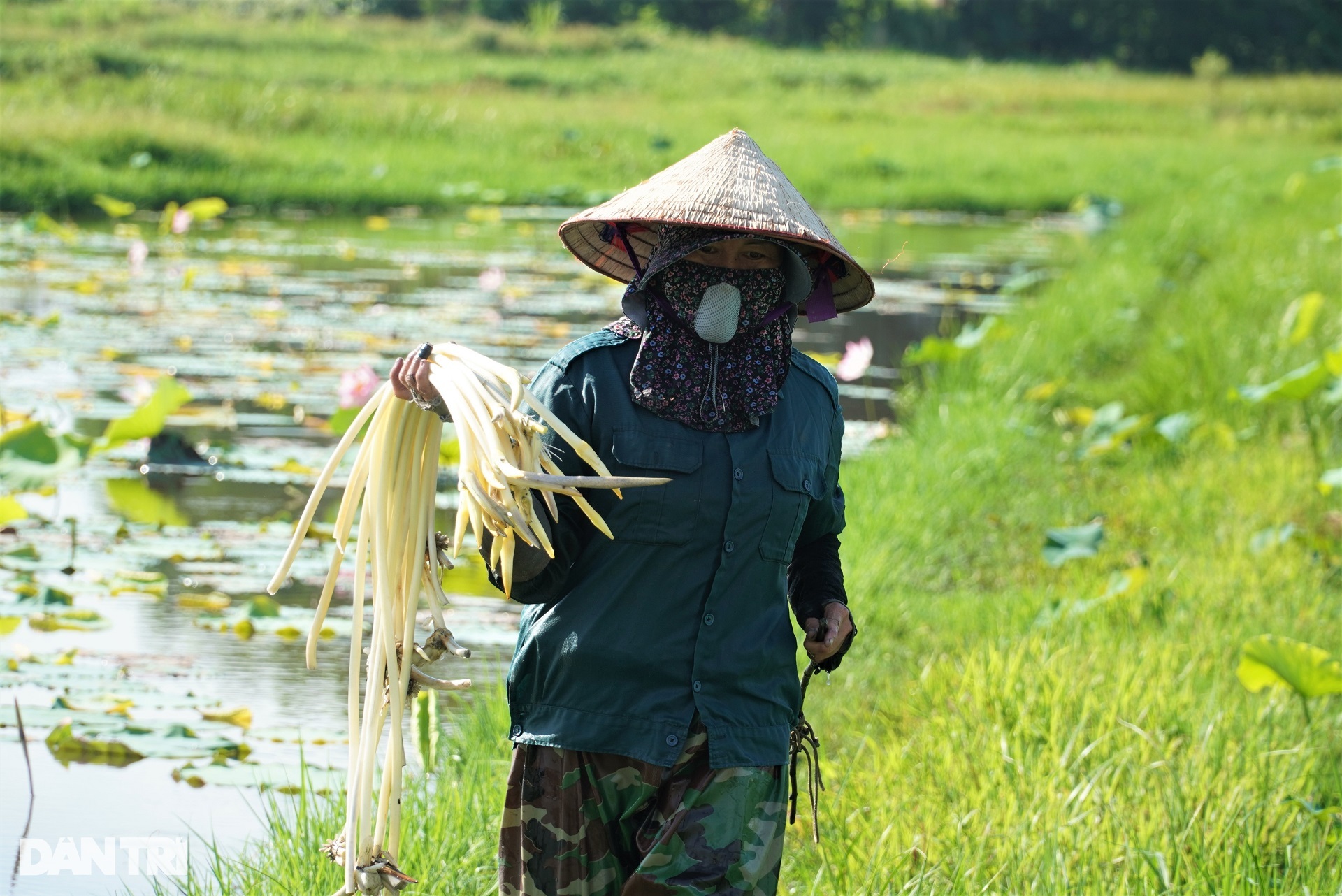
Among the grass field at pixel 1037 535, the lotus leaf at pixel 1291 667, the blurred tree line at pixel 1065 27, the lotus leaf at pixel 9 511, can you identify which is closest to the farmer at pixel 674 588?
the grass field at pixel 1037 535

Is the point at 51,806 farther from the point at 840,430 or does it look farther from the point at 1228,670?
the point at 1228,670

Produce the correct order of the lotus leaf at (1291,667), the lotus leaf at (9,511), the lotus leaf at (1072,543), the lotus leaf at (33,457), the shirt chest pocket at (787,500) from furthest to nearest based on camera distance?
the lotus leaf at (1072,543), the lotus leaf at (33,457), the lotus leaf at (9,511), the lotus leaf at (1291,667), the shirt chest pocket at (787,500)

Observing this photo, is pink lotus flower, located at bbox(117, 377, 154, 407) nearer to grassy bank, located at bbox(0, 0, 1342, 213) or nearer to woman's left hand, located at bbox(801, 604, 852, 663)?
woman's left hand, located at bbox(801, 604, 852, 663)

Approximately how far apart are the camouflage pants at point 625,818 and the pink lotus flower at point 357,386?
2.63 meters

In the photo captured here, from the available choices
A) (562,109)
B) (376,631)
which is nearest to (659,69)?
(562,109)

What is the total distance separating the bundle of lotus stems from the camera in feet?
6.48

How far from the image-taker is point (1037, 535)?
566 cm

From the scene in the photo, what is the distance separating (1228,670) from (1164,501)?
6.33ft

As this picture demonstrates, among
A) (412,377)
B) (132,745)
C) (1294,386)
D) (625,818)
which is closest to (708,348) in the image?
(412,377)

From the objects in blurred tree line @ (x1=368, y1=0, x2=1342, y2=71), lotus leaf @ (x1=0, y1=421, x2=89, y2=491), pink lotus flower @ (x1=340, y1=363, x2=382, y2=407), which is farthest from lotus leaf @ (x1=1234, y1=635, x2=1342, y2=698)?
blurred tree line @ (x1=368, y1=0, x2=1342, y2=71)

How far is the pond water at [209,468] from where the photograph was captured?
141 inches

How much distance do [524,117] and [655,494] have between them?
69.9 ft

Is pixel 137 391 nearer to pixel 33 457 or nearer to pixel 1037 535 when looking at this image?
pixel 33 457

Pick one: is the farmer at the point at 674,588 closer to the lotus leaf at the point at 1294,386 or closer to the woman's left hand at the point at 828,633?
the woman's left hand at the point at 828,633
